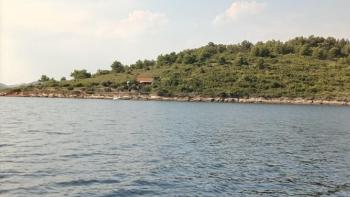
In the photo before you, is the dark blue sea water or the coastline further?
the coastline

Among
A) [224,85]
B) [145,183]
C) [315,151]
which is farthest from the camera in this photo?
[224,85]

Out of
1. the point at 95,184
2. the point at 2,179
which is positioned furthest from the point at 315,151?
the point at 2,179

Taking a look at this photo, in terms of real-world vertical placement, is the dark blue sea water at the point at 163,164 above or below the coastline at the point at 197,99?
below

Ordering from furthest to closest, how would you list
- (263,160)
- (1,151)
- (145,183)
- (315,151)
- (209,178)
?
(315,151)
(263,160)
(1,151)
(209,178)
(145,183)

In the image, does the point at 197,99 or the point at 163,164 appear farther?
the point at 197,99

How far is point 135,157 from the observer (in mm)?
33125

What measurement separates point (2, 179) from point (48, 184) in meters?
2.55

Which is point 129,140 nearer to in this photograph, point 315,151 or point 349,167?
point 315,151

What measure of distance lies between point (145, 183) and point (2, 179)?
7326 millimetres

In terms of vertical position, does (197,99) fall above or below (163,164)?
above

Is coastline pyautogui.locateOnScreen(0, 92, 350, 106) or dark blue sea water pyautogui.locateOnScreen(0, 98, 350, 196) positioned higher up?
coastline pyautogui.locateOnScreen(0, 92, 350, 106)

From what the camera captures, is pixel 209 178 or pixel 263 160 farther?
pixel 263 160

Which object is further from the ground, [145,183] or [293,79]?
[293,79]

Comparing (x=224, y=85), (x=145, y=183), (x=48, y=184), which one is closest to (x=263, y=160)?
(x=145, y=183)
